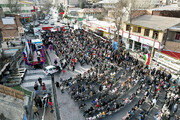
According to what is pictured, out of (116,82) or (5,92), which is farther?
(116,82)

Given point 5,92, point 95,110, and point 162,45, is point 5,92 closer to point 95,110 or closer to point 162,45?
point 95,110

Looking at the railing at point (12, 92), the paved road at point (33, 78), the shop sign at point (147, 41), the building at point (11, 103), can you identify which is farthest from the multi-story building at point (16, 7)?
the building at point (11, 103)

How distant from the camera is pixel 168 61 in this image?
18.8m

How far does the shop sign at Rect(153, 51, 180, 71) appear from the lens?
17861mm

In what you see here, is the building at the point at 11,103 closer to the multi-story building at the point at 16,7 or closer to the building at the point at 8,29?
the building at the point at 8,29

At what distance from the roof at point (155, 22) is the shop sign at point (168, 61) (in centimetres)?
432

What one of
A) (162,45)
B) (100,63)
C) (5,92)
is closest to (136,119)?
(100,63)

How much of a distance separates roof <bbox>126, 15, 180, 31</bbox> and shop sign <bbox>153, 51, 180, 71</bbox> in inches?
170

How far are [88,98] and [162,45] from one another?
1566cm

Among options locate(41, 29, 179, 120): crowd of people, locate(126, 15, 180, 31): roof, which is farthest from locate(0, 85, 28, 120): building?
locate(126, 15, 180, 31): roof

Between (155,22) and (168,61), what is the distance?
8494 millimetres

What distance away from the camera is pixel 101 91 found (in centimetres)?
1458

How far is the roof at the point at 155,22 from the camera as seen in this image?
21562 millimetres

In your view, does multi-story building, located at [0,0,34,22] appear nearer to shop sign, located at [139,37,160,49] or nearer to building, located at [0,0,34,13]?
building, located at [0,0,34,13]
